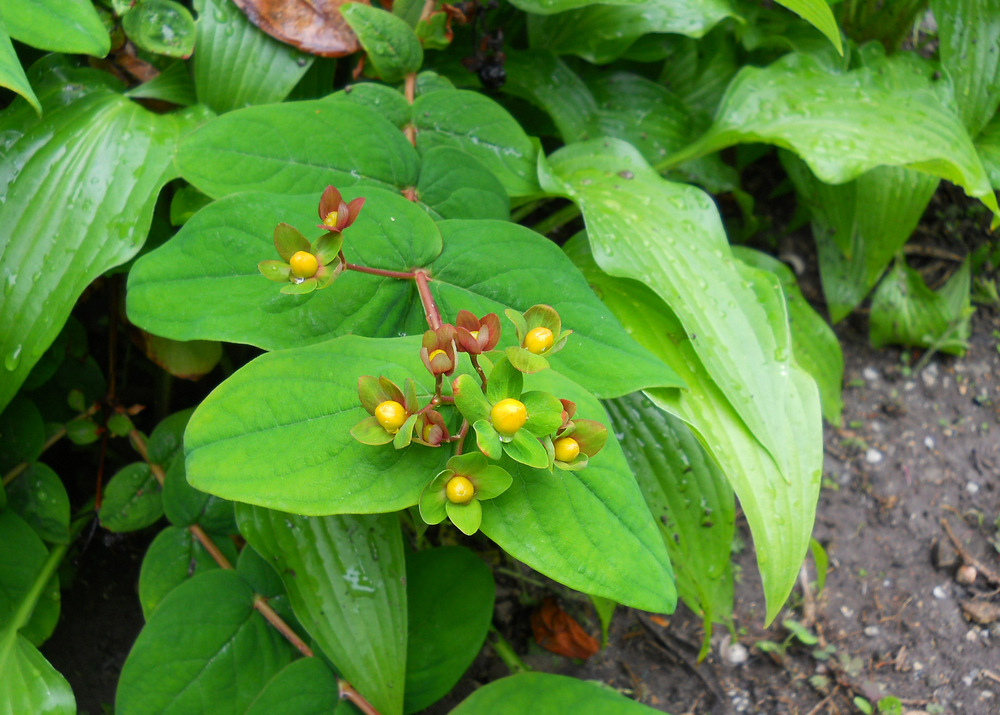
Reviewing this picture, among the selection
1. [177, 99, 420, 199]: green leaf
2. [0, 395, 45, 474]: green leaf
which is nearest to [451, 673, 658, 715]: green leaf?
[177, 99, 420, 199]: green leaf

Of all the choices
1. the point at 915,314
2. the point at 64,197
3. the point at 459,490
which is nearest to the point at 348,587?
the point at 459,490

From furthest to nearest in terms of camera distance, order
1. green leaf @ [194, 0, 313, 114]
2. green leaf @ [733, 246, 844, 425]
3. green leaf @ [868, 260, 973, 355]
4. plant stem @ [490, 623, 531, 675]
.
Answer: green leaf @ [868, 260, 973, 355], green leaf @ [733, 246, 844, 425], plant stem @ [490, 623, 531, 675], green leaf @ [194, 0, 313, 114]

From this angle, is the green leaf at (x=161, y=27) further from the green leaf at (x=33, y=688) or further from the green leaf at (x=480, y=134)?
the green leaf at (x=33, y=688)

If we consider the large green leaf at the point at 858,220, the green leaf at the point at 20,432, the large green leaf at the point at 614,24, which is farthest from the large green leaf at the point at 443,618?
the large green leaf at the point at 858,220

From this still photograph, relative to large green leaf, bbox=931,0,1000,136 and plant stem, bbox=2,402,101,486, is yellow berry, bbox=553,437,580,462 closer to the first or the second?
plant stem, bbox=2,402,101,486

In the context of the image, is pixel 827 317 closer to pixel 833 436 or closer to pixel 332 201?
pixel 833 436
